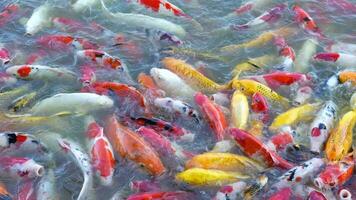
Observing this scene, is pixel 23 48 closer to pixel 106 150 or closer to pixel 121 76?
pixel 121 76

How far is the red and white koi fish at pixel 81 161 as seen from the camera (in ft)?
14.8

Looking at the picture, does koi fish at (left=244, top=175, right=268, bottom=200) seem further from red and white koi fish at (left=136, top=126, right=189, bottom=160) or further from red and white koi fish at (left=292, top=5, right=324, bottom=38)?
red and white koi fish at (left=292, top=5, right=324, bottom=38)

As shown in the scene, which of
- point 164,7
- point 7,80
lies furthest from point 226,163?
point 164,7

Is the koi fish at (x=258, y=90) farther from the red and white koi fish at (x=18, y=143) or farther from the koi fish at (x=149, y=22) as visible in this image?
the red and white koi fish at (x=18, y=143)

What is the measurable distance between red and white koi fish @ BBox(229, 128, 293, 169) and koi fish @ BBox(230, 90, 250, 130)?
11.6 inches

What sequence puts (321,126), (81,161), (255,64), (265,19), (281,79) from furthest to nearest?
(265,19), (255,64), (281,79), (321,126), (81,161)

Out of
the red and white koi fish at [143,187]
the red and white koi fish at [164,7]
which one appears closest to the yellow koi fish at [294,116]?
the red and white koi fish at [143,187]

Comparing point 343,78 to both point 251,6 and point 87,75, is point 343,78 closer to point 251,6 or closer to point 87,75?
point 251,6

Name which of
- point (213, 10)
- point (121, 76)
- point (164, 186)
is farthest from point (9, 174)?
point (213, 10)

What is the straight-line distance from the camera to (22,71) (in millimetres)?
5984

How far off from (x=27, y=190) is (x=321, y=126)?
3.03 metres

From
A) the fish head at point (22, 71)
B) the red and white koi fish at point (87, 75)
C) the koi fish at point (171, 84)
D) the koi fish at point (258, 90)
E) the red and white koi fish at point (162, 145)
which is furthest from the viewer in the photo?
the fish head at point (22, 71)

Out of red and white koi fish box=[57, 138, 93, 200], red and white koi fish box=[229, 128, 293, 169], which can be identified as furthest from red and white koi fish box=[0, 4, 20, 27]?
red and white koi fish box=[229, 128, 293, 169]

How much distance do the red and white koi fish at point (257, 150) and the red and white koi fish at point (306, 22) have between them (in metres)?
2.62
